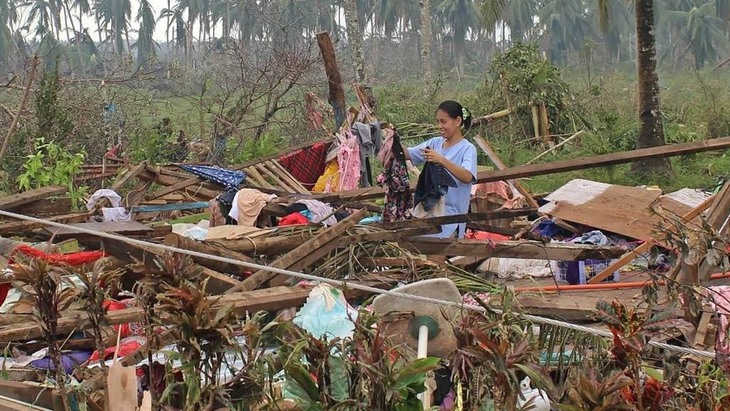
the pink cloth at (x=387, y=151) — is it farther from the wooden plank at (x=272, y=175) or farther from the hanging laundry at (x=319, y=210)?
the wooden plank at (x=272, y=175)

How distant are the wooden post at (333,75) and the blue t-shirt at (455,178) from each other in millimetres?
3756

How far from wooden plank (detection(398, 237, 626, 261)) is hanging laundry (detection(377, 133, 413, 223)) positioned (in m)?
0.77

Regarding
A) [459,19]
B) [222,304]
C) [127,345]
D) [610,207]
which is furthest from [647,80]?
[459,19]

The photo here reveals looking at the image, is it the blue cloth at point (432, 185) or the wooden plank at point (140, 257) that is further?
the blue cloth at point (432, 185)

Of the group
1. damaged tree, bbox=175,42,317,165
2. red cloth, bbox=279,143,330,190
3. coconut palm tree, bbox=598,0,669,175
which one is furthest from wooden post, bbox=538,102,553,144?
red cloth, bbox=279,143,330,190

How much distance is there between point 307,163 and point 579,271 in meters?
3.90

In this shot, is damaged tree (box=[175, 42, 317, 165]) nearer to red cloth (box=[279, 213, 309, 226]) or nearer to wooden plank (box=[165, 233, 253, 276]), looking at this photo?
red cloth (box=[279, 213, 309, 226])

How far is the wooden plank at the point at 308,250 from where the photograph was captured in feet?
13.4

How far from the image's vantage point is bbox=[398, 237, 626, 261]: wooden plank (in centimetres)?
463

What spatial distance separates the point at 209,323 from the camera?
2016mm

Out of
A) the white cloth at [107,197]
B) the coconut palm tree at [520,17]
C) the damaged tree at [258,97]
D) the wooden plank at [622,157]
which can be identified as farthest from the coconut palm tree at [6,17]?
the wooden plank at [622,157]

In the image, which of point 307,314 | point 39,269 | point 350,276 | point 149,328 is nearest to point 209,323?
point 149,328

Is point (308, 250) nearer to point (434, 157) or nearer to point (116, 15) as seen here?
point (434, 157)

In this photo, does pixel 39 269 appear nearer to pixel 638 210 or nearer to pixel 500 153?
pixel 638 210
